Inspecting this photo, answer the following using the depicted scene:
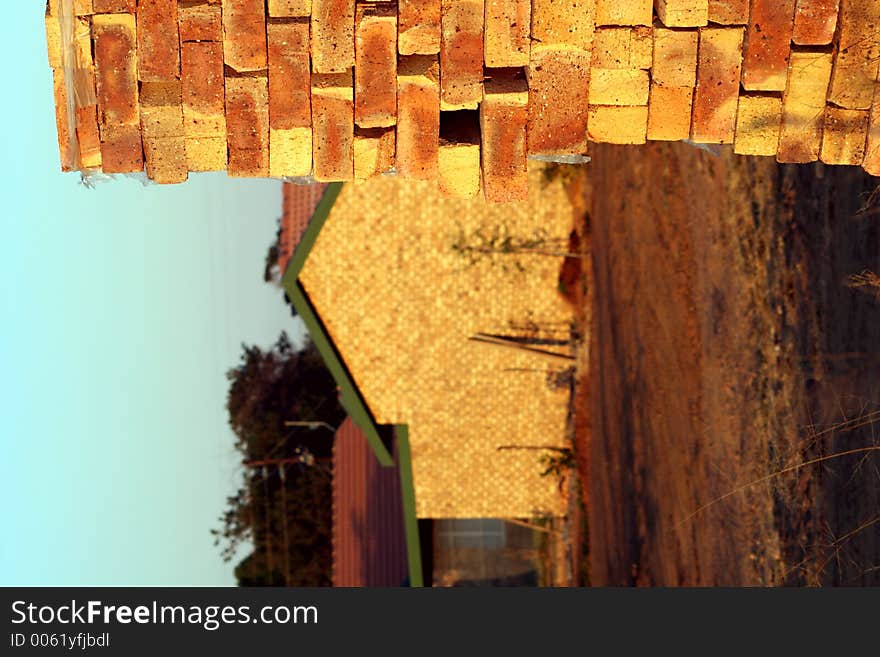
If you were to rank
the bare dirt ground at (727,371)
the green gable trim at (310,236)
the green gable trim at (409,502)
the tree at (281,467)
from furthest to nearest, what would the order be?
the tree at (281,467) < the green gable trim at (409,502) < the green gable trim at (310,236) < the bare dirt ground at (727,371)

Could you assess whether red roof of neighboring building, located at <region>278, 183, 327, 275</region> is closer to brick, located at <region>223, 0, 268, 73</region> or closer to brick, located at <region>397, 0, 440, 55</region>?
brick, located at <region>223, 0, 268, 73</region>

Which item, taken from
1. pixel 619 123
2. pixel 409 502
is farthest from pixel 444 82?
pixel 409 502

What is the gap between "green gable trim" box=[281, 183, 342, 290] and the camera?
15305 mm

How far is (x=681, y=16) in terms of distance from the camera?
554 centimetres

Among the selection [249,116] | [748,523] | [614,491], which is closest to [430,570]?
[614,491]

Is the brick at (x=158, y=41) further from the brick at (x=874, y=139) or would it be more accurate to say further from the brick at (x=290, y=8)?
the brick at (x=874, y=139)

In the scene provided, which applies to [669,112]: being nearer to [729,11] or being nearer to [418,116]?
[729,11]

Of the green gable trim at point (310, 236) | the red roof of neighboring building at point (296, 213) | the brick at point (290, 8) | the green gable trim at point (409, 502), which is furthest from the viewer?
the green gable trim at point (409, 502)

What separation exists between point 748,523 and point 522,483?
6.17 m

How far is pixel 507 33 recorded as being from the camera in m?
5.56

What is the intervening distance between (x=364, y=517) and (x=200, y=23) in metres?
15.7

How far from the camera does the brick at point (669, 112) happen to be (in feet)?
18.7

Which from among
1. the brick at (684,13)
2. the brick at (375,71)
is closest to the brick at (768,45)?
the brick at (684,13)

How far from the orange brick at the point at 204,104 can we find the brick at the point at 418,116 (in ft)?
3.13
